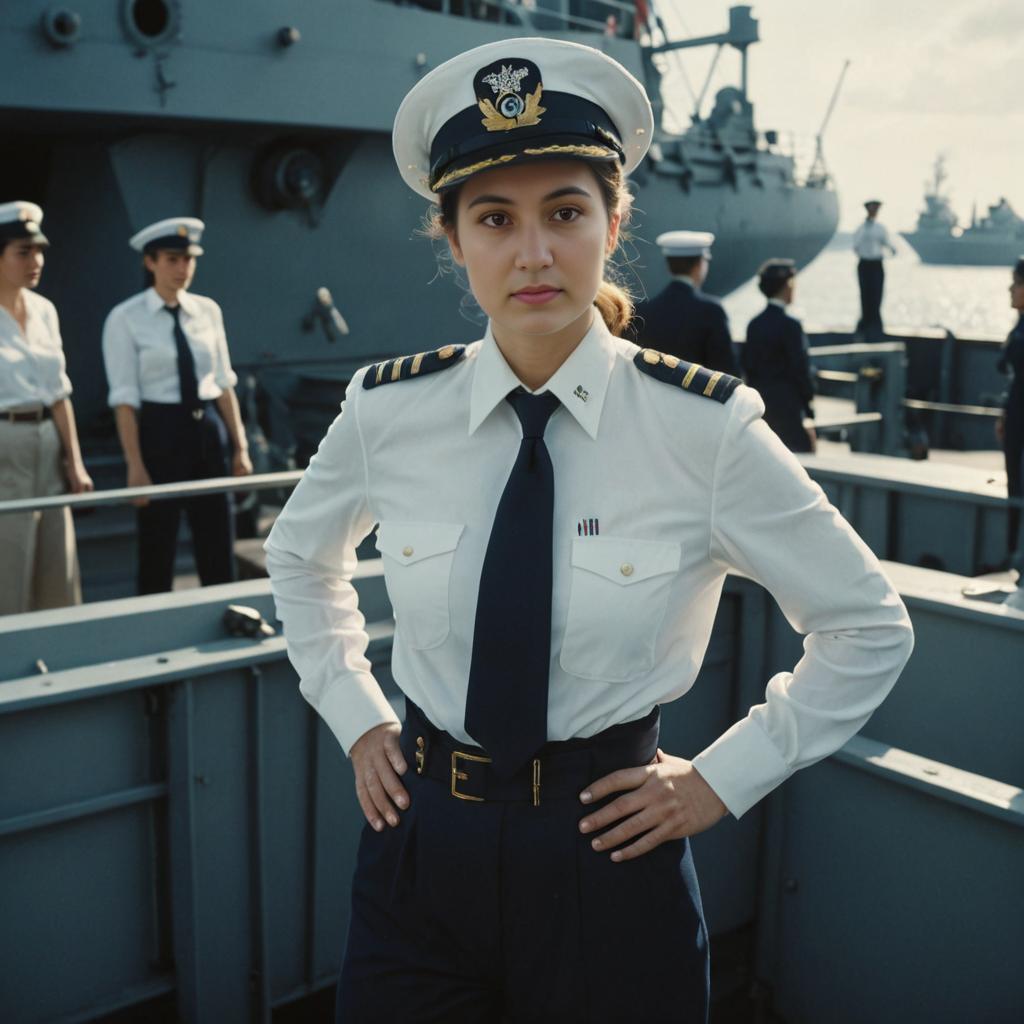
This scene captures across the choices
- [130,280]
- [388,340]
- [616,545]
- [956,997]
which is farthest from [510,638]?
[388,340]

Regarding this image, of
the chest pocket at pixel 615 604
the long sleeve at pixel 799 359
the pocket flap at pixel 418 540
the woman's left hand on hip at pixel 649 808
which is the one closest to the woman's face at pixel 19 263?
the pocket flap at pixel 418 540

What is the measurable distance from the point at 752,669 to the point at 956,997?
879 mm

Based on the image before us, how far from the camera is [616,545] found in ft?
4.83

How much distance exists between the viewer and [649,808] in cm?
145

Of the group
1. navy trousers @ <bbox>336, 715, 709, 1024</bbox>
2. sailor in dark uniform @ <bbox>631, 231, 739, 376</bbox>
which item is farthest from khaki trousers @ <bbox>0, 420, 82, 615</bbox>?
navy trousers @ <bbox>336, 715, 709, 1024</bbox>

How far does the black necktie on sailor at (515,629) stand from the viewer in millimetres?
1451

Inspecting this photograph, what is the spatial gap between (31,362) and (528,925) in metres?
3.37

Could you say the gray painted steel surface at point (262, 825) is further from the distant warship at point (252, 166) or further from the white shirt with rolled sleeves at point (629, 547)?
the distant warship at point (252, 166)

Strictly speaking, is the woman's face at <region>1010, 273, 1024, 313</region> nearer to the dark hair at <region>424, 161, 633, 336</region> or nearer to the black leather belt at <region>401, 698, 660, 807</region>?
the dark hair at <region>424, 161, 633, 336</region>

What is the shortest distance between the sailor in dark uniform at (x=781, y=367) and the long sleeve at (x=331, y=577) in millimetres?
4507

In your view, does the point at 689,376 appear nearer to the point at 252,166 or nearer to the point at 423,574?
the point at 423,574

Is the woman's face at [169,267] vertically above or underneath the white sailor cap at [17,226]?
underneath

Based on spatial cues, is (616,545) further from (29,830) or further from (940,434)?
(940,434)

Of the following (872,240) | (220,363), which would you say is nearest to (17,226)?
(220,363)
